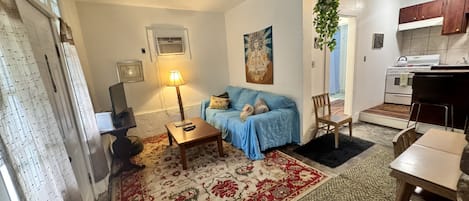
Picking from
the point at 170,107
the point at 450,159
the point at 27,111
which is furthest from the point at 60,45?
the point at 450,159

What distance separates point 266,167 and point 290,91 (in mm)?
1309

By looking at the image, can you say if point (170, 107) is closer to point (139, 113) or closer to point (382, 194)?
point (139, 113)

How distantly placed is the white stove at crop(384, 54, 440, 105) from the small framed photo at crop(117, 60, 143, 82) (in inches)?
205

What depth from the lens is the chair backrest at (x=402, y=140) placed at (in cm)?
136

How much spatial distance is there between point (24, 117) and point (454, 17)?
6.01m

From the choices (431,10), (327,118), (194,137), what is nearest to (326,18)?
(327,118)

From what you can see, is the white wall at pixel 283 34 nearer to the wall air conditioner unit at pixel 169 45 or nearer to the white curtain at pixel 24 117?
the wall air conditioner unit at pixel 169 45

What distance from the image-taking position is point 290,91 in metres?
3.23

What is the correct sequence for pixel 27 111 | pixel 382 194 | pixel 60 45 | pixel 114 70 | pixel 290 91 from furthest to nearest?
1. pixel 114 70
2. pixel 290 91
3. pixel 60 45
4. pixel 382 194
5. pixel 27 111

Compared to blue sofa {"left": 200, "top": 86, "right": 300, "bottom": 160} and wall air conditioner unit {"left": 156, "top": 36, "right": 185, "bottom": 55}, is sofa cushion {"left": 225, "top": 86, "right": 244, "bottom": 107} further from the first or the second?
wall air conditioner unit {"left": 156, "top": 36, "right": 185, "bottom": 55}

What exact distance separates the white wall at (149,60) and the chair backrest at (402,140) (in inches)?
143

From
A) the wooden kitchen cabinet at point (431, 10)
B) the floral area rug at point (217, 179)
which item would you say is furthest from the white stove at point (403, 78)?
the floral area rug at point (217, 179)

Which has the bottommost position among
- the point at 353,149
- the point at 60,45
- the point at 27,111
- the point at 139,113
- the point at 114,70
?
the point at 353,149

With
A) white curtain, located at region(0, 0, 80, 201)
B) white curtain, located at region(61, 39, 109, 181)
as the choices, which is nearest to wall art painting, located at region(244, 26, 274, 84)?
white curtain, located at region(61, 39, 109, 181)
